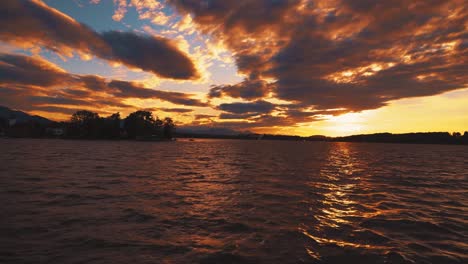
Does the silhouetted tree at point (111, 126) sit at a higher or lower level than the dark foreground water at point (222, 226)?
higher

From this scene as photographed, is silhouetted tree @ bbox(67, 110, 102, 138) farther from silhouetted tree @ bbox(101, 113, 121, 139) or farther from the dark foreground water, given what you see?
the dark foreground water

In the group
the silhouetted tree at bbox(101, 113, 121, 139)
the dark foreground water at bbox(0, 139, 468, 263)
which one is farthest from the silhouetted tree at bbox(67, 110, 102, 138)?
the dark foreground water at bbox(0, 139, 468, 263)

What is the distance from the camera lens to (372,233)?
9.86 metres

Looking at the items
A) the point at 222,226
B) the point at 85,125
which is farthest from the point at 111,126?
the point at 222,226

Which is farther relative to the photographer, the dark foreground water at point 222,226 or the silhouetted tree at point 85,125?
the silhouetted tree at point 85,125

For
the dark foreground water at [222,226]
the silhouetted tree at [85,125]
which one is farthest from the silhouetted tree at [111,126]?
the dark foreground water at [222,226]

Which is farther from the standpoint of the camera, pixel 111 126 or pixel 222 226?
pixel 111 126

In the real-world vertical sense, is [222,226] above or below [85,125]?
below

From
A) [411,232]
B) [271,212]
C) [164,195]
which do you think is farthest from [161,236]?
[411,232]

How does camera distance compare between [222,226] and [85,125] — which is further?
[85,125]

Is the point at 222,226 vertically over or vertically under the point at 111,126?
under

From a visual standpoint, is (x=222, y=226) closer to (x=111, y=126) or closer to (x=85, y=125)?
(x=111, y=126)

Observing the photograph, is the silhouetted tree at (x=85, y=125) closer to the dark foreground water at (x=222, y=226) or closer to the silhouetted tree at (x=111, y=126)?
the silhouetted tree at (x=111, y=126)

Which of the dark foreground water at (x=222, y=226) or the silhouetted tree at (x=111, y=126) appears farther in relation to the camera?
the silhouetted tree at (x=111, y=126)
